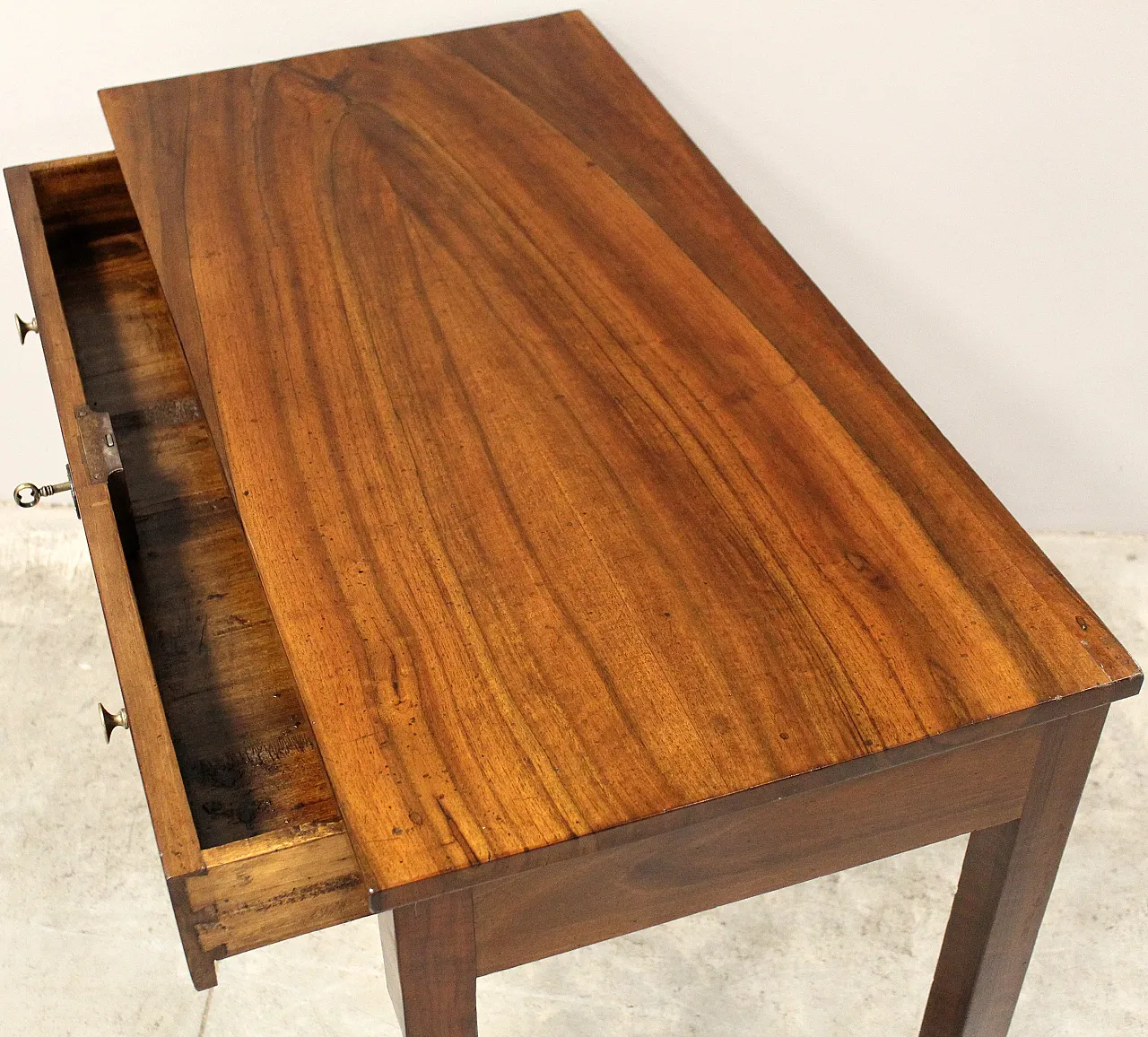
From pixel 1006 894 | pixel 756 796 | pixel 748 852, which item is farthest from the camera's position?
pixel 1006 894

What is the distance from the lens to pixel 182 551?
107cm

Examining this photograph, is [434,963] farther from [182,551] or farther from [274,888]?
[182,551]

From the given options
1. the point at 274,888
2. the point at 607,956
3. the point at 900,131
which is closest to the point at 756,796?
the point at 274,888

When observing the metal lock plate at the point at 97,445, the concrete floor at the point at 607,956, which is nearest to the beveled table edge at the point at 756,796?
the metal lock plate at the point at 97,445

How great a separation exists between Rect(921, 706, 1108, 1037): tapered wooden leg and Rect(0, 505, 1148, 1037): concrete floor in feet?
1.09

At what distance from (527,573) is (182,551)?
0.33 m

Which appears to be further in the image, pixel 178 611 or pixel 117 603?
pixel 178 611

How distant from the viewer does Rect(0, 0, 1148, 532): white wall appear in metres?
1.51

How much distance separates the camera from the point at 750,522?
35.5 inches

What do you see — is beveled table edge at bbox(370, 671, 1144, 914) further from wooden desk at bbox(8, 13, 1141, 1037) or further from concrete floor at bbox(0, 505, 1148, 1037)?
concrete floor at bbox(0, 505, 1148, 1037)

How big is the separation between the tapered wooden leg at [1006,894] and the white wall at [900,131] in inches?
34.2

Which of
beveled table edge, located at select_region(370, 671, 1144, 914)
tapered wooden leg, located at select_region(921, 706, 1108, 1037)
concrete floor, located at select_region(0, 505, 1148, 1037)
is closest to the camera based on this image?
beveled table edge, located at select_region(370, 671, 1144, 914)

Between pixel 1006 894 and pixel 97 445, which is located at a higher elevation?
pixel 97 445

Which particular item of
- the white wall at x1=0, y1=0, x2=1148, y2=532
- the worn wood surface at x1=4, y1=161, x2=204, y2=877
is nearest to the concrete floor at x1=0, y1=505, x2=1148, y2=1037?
the white wall at x1=0, y1=0, x2=1148, y2=532
